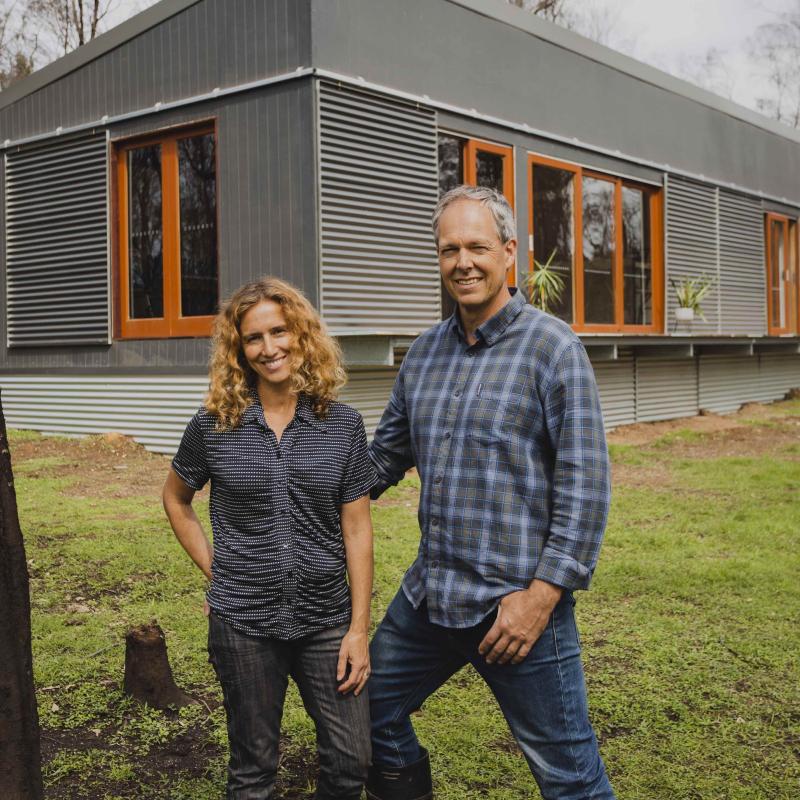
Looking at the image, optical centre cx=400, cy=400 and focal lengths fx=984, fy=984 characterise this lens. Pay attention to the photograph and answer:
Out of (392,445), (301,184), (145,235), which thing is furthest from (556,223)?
(392,445)

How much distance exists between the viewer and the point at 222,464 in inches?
97.7

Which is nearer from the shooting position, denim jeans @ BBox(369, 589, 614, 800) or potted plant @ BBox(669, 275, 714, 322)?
denim jeans @ BBox(369, 589, 614, 800)

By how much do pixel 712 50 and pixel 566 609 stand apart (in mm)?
36015

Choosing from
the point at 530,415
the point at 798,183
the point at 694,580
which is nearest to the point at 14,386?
the point at 694,580

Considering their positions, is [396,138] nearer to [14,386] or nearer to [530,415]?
[14,386]

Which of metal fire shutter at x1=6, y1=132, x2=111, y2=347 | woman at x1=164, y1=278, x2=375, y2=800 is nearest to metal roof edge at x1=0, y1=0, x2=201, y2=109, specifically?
metal fire shutter at x1=6, y1=132, x2=111, y2=347

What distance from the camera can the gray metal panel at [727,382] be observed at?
47.4 ft

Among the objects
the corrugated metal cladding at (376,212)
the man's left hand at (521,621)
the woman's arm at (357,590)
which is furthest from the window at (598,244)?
the man's left hand at (521,621)

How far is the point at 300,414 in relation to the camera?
2525mm

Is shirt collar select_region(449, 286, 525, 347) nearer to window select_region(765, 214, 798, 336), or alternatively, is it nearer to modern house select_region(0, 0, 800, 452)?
modern house select_region(0, 0, 800, 452)

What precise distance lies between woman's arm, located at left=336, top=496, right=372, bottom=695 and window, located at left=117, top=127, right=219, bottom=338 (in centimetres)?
696

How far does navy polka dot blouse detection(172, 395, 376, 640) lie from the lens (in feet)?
8.02

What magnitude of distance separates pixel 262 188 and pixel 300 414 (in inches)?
A: 265

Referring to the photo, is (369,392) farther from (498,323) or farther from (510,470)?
(510,470)
